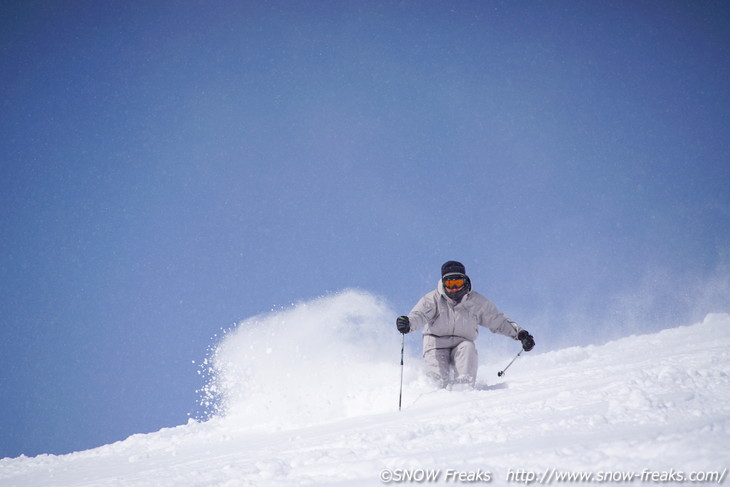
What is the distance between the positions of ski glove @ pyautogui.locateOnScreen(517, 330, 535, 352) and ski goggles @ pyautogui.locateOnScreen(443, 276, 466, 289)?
4.05 feet

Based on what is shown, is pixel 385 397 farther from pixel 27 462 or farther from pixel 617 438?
pixel 27 462

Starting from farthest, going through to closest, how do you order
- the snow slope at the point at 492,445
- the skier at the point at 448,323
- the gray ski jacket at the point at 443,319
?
the gray ski jacket at the point at 443,319 → the skier at the point at 448,323 → the snow slope at the point at 492,445

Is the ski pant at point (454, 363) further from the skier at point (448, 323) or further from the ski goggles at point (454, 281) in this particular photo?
the ski goggles at point (454, 281)

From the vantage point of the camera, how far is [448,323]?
618 cm

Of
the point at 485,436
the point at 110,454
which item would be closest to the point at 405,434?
the point at 485,436

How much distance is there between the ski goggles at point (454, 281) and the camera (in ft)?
20.1

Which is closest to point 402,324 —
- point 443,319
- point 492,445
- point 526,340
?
point 443,319

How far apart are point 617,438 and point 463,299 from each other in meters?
4.00

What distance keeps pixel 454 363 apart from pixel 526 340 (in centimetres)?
116

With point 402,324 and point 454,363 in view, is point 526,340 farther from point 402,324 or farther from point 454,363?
point 402,324

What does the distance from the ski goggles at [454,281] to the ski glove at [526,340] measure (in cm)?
124

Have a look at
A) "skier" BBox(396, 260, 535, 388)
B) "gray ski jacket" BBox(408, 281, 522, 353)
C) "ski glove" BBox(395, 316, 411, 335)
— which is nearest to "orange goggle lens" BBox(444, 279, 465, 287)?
"skier" BBox(396, 260, 535, 388)

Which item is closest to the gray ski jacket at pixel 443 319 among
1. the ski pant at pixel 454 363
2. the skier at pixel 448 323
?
the skier at pixel 448 323

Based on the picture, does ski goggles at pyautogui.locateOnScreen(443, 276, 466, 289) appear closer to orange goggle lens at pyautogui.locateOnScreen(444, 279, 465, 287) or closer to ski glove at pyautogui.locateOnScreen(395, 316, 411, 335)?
orange goggle lens at pyautogui.locateOnScreen(444, 279, 465, 287)
